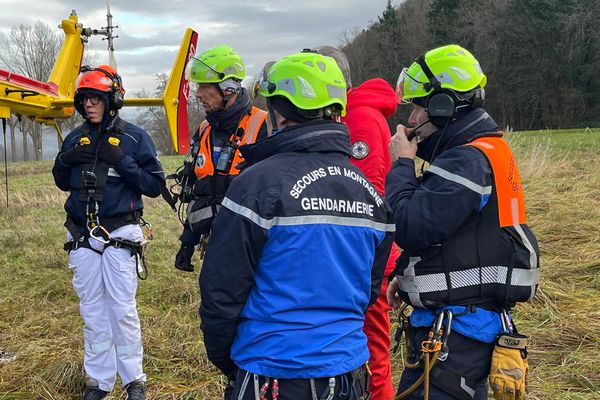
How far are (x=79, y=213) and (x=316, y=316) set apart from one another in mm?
2910

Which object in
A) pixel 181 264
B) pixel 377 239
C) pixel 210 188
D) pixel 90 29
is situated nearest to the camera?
pixel 377 239

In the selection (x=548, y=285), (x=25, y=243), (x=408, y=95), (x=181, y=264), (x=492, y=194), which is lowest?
(x=25, y=243)

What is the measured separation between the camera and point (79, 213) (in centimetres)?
438

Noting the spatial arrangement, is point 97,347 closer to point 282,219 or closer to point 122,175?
→ point 122,175

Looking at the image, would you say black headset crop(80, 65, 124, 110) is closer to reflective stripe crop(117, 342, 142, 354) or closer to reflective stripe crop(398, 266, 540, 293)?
reflective stripe crop(117, 342, 142, 354)

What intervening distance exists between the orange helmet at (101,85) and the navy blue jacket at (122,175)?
23cm

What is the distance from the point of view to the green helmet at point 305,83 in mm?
2311

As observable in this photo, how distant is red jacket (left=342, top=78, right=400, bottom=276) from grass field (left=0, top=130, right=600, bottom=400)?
1946 millimetres

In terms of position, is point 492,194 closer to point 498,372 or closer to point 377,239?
point 377,239

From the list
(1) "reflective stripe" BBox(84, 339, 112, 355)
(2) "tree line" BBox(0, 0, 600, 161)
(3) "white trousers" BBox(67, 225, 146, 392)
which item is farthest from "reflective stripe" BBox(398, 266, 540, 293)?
(2) "tree line" BBox(0, 0, 600, 161)

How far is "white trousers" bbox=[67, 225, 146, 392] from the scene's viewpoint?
428cm

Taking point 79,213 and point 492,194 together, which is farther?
point 79,213

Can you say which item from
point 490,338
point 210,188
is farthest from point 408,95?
point 210,188

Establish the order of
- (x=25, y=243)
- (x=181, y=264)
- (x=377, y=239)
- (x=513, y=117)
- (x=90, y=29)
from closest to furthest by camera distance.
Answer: (x=377, y=239)
(x=181, y=264)
(x=25, y=243)
(x=90, y=29)
(x=513, y=117)
